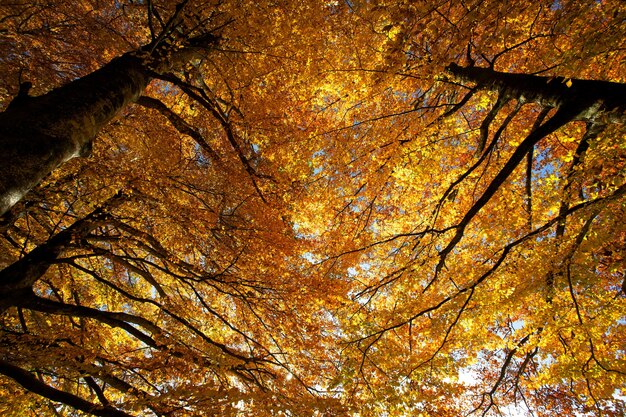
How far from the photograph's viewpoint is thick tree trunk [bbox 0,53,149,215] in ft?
6.39

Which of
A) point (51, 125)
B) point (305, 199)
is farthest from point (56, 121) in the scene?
point (305, 199)

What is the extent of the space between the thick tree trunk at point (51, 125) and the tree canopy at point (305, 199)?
0.05 ft

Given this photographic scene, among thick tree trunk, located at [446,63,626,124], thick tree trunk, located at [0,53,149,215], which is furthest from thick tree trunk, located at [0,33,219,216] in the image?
thick tree trunk, located at [446,63,626,124]

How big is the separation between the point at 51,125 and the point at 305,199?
3.97 metres

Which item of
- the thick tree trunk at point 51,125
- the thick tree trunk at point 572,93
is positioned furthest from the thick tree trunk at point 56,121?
the thick tree trunk at point 572,93

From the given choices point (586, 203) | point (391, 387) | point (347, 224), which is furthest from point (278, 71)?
point (391, 387)

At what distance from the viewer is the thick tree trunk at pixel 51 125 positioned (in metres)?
1.95

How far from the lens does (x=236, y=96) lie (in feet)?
19.0

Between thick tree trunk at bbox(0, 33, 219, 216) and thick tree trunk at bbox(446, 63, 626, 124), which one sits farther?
thick tree trunk at bbox(446, 63, 626, 124)

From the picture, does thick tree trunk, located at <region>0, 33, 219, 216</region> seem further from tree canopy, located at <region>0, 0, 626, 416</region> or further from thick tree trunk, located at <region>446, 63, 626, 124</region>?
thick tree trunk, located at <region>446, 63, 626, 124</region>

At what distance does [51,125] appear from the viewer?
2.29 metres

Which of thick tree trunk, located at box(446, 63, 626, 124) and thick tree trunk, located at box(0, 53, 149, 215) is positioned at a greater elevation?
thick tree trunk, located at box(446, 63, 626, 124)

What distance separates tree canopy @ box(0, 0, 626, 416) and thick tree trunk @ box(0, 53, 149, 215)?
2 centimetres

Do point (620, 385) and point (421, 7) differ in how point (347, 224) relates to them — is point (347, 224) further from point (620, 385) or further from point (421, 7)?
point (620, 385)
